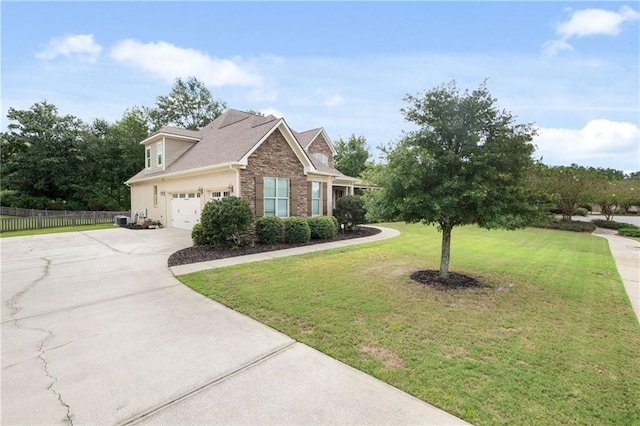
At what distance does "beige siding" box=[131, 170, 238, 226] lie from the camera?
1299cm

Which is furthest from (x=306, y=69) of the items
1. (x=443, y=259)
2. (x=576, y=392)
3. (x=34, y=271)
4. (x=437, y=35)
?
(x=576, y=392)

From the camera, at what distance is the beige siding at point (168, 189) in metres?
13.0

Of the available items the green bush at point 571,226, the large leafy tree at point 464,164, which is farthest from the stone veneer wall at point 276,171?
the green bush at point 571,226

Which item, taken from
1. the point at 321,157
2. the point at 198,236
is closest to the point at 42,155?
the point at 321,157

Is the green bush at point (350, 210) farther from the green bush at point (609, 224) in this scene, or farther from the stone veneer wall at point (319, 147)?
the green bush at point (609, 224)

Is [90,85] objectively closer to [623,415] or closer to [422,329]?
[422,329]

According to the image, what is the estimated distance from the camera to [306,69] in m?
16.4

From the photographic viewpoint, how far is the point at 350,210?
16.2 metres

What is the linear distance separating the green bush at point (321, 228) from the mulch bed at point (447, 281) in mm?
6414

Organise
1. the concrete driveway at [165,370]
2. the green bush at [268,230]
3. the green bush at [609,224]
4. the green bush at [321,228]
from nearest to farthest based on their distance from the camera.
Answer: the concrete driveway at [165,370]
the green bush at [268,230]
the green bush at [321,228]
the green bush at [609,224]

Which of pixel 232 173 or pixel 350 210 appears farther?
pixel 350 210

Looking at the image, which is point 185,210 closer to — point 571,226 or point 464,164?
point 464,164

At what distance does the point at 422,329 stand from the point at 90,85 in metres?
22.9

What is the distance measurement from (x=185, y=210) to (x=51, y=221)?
10980 millimetres
